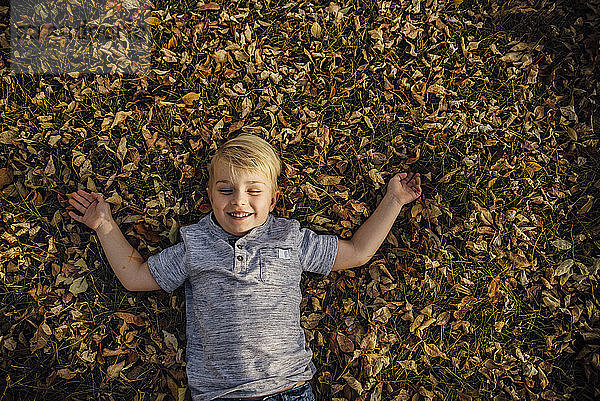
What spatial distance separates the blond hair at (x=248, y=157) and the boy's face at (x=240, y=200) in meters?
0.04

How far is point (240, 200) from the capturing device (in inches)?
128

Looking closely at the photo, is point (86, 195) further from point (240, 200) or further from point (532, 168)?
point (532, 168)

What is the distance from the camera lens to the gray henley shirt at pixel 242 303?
324cm

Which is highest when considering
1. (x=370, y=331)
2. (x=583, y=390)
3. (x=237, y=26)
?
(x=237, y=26)

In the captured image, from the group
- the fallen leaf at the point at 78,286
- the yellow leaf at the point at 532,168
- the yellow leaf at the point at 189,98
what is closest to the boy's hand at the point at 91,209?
the fallen leaf at the point at 78,286

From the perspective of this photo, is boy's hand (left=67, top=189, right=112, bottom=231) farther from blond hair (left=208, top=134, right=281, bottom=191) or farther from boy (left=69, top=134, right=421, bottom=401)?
blond hair (left=208, top=134, right=281, bottom=191)

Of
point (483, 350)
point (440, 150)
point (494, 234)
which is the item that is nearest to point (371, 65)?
point (440, 150)

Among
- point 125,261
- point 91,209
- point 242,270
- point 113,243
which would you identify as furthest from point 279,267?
point 91,209

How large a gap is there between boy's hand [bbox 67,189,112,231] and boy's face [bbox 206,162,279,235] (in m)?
0.84

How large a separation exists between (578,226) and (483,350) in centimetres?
114

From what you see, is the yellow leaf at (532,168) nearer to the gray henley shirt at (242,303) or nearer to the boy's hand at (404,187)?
the boy's hand at (404,187)

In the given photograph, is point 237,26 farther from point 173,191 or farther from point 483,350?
point 483,350

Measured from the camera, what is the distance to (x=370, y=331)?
3.63 meters

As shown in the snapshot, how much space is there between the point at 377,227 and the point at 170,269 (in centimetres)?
142
